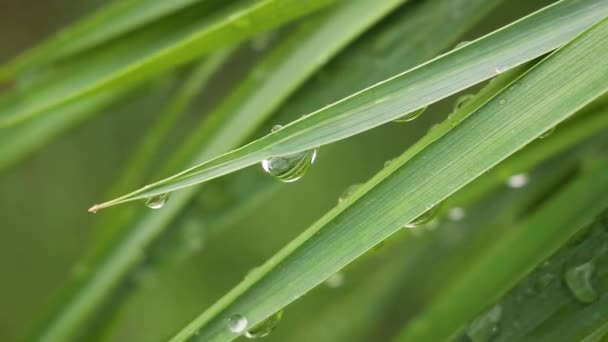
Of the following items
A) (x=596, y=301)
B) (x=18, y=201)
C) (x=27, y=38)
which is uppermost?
(x=27, y=38)

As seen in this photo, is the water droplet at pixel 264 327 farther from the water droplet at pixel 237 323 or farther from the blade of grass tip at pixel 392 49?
the blade of grass tip at pixel 392 49

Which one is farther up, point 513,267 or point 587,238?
point 513,267

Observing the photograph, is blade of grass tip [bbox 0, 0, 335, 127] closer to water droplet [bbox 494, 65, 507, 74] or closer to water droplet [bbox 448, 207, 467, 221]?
water droplet [bbox 494, 65, 507, 74]

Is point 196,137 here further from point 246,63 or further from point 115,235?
point 246,63

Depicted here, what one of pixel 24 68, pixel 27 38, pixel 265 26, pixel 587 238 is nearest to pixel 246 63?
pixel 27 38

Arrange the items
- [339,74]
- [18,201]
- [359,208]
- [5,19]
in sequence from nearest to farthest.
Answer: [359,208] → [339,74] → [18,201] → [5,19]

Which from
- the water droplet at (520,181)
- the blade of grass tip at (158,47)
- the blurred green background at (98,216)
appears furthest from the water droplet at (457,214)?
the blurred green background at (98,216)

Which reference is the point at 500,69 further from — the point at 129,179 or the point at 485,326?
the point at 129,179

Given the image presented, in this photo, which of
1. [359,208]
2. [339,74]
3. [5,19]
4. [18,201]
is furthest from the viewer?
[5,19]

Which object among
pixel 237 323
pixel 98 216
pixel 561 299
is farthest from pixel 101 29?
pixel 98 216
